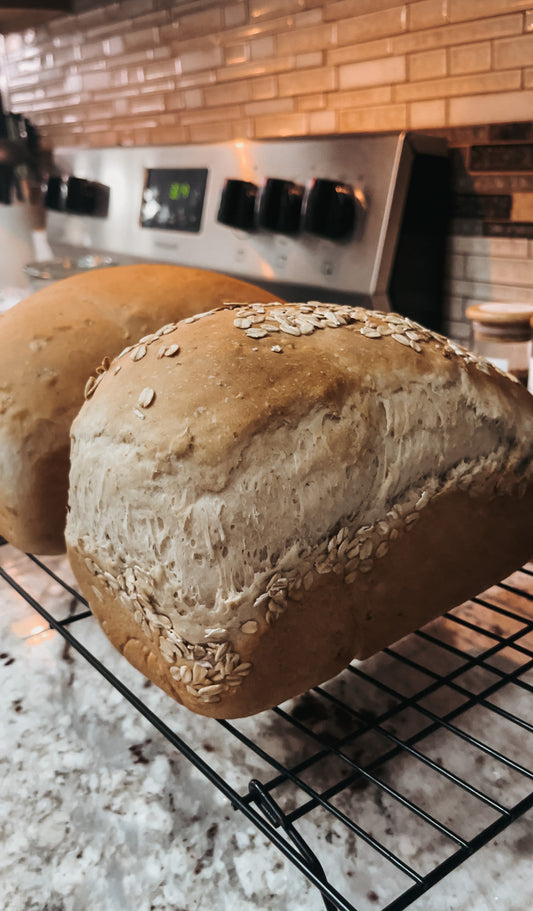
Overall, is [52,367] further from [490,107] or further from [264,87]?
[264,87]

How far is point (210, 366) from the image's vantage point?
540 millimetres

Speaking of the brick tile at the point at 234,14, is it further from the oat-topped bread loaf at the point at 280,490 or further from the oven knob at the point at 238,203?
the oat-topped bread loaf at the point at 280,490

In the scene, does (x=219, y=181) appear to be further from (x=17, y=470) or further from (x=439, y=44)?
(x=17, y=470)

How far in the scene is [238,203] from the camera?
5.02 feet

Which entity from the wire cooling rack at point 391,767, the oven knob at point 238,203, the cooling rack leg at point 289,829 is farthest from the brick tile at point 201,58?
the cooling rack leg at point 289,829

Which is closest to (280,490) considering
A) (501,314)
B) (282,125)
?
(501,314)

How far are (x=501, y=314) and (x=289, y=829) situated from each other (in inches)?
33.3

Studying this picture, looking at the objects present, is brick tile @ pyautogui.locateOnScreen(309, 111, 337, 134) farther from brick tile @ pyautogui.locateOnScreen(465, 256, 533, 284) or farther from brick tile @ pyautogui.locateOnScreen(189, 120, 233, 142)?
brick tile @ pyautogui.locateOnScreen(465, 256, 533, 284)

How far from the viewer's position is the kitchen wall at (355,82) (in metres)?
1.24

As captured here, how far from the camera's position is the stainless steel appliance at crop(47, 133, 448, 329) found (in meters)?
1.31

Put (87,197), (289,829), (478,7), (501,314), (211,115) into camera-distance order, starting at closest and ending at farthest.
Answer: (289,829), (501,314), (478,7), (211,115), (87,197)

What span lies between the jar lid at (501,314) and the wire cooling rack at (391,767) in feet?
1.62

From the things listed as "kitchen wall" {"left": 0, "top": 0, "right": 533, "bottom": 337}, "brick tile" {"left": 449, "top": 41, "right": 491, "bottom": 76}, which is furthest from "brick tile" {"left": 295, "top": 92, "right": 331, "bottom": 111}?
"brick tile" {"left": 449, "top": 41, "right": 491, "bottom": 76}

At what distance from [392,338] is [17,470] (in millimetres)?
413
